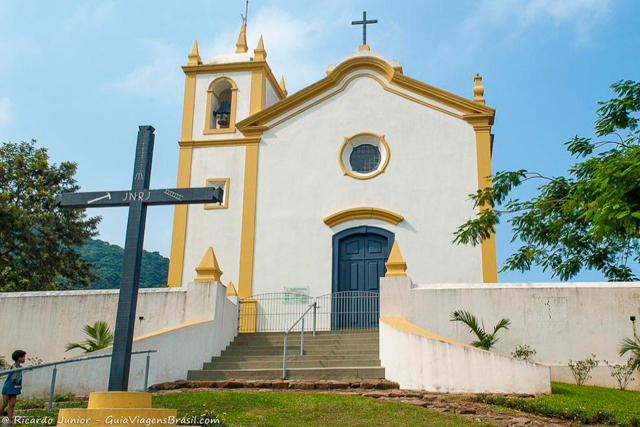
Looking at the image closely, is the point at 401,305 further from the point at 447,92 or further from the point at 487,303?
the point at 447,92

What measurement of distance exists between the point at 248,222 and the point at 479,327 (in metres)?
7.44

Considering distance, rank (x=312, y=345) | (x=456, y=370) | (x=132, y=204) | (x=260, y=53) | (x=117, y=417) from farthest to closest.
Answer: (x=260, y=53) < (x=312, y=345) < (x=456, y=370) < (x=132, y=204) < (x=117, y=417)

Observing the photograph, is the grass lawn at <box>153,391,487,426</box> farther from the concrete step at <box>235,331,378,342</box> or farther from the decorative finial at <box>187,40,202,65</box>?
the decorative finial at <box>187,40,202,65</box>

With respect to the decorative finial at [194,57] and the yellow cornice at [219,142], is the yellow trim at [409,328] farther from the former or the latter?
the decorative finial at [194,57]

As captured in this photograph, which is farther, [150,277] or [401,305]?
[150,277]

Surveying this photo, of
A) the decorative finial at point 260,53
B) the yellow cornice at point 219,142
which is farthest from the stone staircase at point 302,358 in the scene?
the decorative finial at point 260,53

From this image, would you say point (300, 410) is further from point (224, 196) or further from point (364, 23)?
point (364, 23)

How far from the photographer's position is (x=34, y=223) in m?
21.9

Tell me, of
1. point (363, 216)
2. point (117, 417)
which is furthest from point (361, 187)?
point (117, 417)

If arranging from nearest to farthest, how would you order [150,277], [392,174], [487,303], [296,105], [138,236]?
[138,236] → [487,303] → [392,174] → [296,105] → [150,277]

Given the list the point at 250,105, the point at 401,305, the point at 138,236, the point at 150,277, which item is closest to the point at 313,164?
the point at 250,105

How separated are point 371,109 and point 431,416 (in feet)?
39.3

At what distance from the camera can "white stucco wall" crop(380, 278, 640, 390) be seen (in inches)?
496

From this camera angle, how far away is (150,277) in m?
50.5
